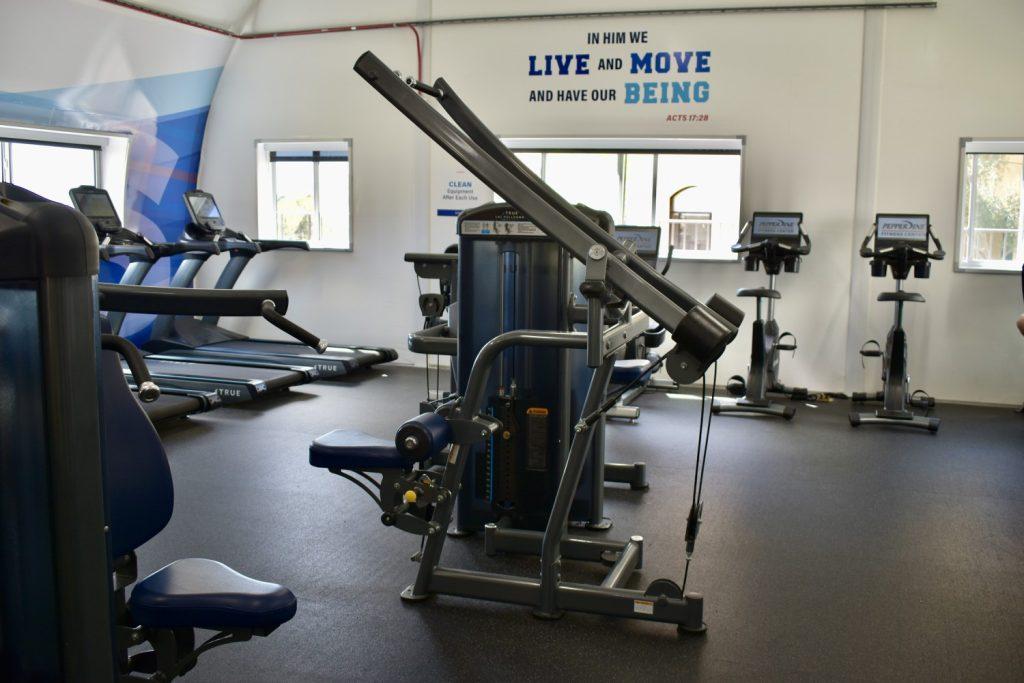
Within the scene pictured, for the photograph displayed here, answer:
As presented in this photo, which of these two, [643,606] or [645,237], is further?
[645,237]

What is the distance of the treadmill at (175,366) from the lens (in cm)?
657

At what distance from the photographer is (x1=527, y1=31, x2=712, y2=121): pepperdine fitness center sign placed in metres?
7.64

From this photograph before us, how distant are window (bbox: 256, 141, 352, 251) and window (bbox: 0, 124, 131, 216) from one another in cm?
135

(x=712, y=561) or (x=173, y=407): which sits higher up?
(x=173, y=407)

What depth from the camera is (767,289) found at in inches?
264

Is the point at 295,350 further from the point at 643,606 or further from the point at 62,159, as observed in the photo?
the point at 643,606

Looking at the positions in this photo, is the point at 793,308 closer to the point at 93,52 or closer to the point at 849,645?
the point at 849,645

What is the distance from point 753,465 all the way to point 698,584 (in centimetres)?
195

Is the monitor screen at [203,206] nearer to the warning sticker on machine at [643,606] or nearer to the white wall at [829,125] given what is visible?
the white wall at [829,125]

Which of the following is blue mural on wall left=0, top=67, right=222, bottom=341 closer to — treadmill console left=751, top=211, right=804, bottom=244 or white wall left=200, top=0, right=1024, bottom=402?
white wall left=200, top=0, right=1024, bottom=402

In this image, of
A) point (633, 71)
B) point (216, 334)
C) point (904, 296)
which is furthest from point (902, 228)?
point (216, 334)

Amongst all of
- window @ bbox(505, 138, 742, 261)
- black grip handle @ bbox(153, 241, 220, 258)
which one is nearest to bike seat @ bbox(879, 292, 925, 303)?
window @ bbox(505, 138, 742, 261)

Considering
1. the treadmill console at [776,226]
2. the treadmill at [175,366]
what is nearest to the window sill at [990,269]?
the treadmill console at [776,226]

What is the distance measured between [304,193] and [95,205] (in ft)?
7.68
